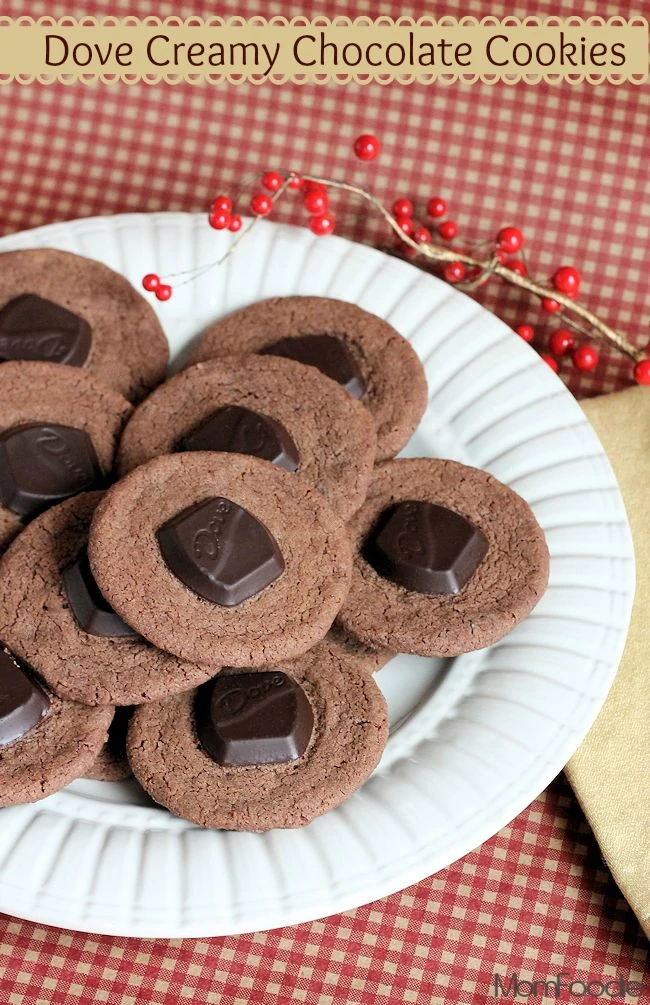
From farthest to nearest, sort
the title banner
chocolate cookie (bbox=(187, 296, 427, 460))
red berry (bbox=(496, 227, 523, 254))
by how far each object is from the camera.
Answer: the title banner → red berry (bbox=(496, 227, 523, 254)) → chocolate cookie (bbox=(187, 296, 427, 460))

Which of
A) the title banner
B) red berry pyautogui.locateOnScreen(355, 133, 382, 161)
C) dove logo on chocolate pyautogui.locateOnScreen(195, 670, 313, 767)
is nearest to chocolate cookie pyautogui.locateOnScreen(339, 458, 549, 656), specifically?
dove logo on chocolate pyautogui.locateOnScreen(195, 670, 313, 767)

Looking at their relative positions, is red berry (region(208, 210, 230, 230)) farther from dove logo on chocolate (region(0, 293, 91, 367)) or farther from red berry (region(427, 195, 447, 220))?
red berry (region(427, 195, 447, 220))

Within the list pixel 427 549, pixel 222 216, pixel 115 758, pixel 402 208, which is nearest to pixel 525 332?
pixel 402 208

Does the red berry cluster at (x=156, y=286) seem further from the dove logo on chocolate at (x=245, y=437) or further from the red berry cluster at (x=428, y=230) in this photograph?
the red berry cluster at (x=428, y=230)

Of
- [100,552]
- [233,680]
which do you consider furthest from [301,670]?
[100,552]

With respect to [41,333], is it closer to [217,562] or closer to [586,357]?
[217,562]

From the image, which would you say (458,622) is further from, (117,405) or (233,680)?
(117,405)

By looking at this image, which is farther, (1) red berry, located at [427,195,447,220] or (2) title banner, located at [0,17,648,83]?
(2) title banner, located at [0,17,648,83]
